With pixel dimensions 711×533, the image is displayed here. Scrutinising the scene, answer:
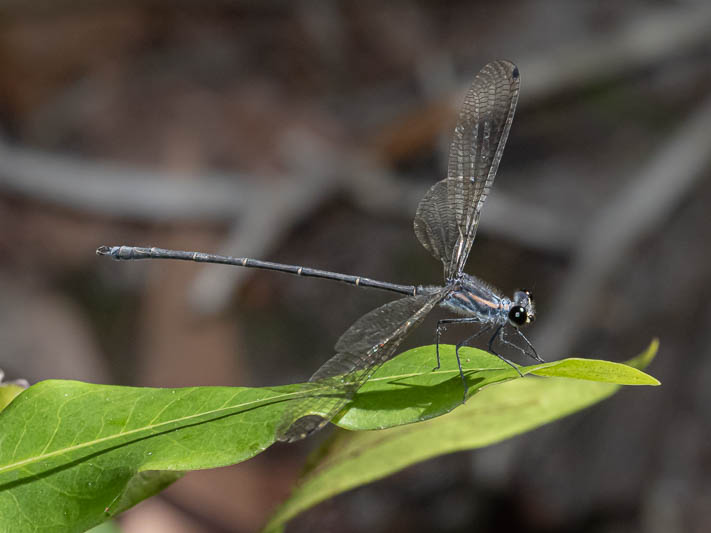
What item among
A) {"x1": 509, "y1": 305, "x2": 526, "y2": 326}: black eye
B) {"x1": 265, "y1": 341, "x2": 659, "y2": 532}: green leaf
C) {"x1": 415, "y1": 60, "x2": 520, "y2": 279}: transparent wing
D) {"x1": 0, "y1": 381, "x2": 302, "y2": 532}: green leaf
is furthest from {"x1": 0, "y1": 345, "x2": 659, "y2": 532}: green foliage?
{"x1": 415, "y1": 60, "x2": 520, "y2": 279}: transparent wing

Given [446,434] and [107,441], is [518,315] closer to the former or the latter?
[446,434]

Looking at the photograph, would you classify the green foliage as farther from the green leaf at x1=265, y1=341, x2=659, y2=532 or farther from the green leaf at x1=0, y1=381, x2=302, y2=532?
the green leaf at x1=265, y1=341, x2=659, y2=532

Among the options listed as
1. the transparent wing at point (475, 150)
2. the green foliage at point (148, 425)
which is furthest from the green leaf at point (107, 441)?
the transparent wing at point (475, 150)

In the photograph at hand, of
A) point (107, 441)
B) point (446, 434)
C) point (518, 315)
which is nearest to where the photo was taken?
point (107, 441)

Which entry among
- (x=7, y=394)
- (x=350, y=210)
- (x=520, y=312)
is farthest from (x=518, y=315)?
(x=350, y=210)

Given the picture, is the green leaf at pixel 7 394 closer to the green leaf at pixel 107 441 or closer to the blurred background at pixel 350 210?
the green leaf at pixel 107 441

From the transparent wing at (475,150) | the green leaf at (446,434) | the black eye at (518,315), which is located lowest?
the green leaf at (446,434)

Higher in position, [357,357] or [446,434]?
[357,357]
